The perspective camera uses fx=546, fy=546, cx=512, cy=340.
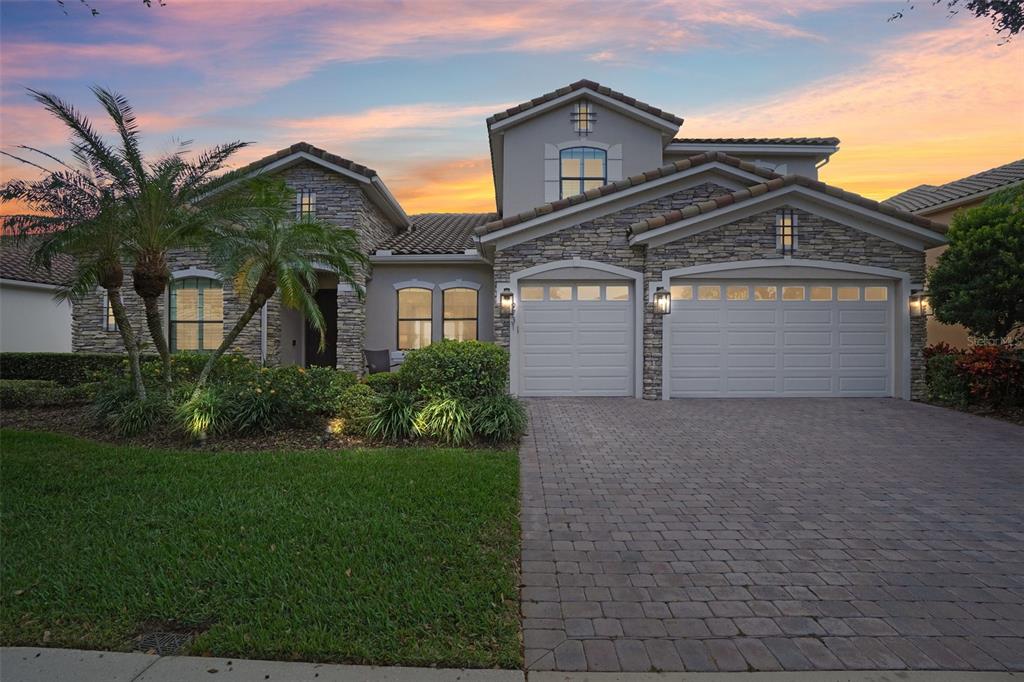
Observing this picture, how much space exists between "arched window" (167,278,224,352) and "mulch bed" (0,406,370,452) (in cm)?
A: 648

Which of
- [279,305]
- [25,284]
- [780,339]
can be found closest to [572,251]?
[780,339]

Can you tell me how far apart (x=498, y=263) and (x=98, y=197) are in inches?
285

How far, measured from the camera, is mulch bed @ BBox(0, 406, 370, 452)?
7.52 meters

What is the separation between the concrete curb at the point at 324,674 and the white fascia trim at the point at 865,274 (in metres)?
9.27

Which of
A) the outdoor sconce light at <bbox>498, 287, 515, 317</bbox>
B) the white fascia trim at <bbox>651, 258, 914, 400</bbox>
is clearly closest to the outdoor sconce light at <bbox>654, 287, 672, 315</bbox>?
the white fascia trim at <bbox>651, 258, 914, 400</bbox>

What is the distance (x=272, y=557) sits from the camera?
156 inches

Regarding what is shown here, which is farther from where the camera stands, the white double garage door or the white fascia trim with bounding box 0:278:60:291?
the white fascia trim with bounding box 0:278:60:291

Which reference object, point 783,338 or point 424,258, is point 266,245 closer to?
point 424,258

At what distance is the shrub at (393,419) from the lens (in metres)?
7.84

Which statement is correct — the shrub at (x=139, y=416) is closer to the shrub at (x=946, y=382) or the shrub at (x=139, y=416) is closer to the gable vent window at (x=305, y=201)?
the gable vent window at (x=305, y=201)

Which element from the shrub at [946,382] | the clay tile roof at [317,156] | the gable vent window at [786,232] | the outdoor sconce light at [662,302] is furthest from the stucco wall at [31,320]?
the shrub at [946,382]

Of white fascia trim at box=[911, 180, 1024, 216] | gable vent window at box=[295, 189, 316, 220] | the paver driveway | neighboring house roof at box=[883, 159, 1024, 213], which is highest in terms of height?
neighboring house roof at box=[883, 159, 1024, 213]

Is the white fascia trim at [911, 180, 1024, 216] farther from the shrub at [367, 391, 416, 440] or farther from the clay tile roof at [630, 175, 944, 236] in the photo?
the shrub at [367, 391, 416, 440]

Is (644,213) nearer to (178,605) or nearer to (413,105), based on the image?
(413,105)
